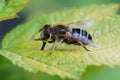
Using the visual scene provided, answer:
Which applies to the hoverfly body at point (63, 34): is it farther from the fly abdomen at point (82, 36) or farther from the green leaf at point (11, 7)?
the green leaf at point (11, 7)

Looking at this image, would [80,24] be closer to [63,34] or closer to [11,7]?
[63,34]

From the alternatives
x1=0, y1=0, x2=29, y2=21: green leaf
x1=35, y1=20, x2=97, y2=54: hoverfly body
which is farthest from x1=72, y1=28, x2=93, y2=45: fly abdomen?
x1=0, y1=0, x2=29, y2=21: green leaf

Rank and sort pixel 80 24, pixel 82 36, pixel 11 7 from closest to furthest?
pixel 11 7 < pixel 82 36 < pixel 80 24

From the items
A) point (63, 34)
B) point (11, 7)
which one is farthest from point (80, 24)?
point (11, 7)

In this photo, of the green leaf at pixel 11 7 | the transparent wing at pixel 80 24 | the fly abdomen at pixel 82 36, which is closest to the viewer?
the green leaf at pixel 11 7

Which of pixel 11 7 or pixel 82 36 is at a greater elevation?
pixel 11 7

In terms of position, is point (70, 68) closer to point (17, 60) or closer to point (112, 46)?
point (17, 60)

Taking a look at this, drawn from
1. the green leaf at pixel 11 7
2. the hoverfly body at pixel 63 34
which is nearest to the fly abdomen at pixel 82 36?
the hoverfly body at pixel 63 34

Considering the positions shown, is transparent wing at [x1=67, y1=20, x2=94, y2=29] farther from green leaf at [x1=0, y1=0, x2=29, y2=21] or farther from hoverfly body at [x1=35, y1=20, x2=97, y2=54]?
green leaf at [x1=0, y1=0, x2=29, y2=21]

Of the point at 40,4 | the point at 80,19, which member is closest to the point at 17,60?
the point at 80,19
